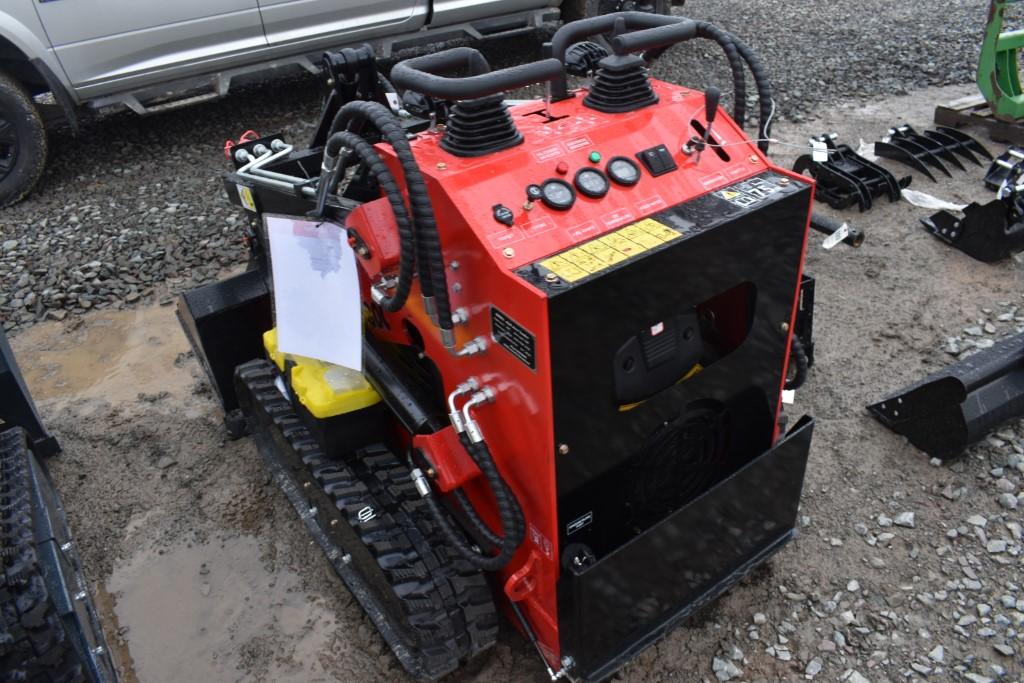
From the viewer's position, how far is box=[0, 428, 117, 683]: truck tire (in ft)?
6.41

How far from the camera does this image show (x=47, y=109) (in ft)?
18.7

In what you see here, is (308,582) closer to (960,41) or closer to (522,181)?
(522,181)

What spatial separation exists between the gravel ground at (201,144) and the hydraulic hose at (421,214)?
9.60ft

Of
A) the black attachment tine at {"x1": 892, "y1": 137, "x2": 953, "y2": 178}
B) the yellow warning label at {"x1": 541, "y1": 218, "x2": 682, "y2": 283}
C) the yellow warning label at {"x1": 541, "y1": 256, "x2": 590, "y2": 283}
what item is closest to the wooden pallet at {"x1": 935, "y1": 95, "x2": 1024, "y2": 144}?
the black attachment tine at {"x1": 892, "y1": 137, "x2": 953, "y2": 178}

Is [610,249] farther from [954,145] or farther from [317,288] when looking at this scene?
[954,145]

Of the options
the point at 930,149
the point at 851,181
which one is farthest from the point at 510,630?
the point at 930,149

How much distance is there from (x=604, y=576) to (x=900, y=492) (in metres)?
1.51

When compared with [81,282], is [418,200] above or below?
above

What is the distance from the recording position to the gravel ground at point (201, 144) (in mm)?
4426

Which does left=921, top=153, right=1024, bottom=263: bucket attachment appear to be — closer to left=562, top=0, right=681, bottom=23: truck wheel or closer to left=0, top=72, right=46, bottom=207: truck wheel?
left=562, top=0, right=681, bottom=23: truck wheel

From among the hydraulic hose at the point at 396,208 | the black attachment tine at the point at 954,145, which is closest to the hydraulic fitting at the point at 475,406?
the hydraulic hose at the point at 396,208

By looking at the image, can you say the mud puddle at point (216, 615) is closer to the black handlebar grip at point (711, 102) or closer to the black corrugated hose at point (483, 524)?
the black corrugated hose at point (483, 524)

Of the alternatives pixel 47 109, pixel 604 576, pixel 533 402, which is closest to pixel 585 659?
pixel 604 576

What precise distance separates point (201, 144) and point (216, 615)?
4.03m
